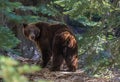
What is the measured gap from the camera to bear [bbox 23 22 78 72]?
696cm

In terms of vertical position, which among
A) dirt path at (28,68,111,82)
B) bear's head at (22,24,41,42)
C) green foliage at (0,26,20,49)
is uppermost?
green foliage at (0,26,20,49)

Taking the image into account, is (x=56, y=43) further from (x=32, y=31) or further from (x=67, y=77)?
(x=67, y=77)

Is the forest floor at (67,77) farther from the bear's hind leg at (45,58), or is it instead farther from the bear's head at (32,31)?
the bear's head at (32,31)

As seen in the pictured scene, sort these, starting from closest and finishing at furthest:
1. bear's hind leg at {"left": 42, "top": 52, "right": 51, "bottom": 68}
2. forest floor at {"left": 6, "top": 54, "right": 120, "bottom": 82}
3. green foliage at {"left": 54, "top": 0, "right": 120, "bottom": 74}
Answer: green foliage at {"left": 54, "top": 0, "right": 120, "bottom": 74}, forest floor at {"left": 6, "top": 54, "right": 120, "bottom": 82}, bear's hind leg at {"left": 42, "top": 52, "right": 51, "bottom": 68}

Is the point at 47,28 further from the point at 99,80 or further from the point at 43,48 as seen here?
the point at 99,80

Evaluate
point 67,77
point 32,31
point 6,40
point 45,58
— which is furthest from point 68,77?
point 6,40

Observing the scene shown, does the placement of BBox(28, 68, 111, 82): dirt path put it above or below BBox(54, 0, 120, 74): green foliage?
below

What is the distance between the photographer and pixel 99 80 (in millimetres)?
6004

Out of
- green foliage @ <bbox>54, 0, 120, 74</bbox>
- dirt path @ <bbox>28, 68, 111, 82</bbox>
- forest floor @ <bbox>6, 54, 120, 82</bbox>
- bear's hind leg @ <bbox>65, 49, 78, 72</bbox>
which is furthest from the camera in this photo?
bear's hind leg @ <bbox>65, 49, 78, 72</bbox>

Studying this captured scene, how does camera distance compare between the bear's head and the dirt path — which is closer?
the dirt path

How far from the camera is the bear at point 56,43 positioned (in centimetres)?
696

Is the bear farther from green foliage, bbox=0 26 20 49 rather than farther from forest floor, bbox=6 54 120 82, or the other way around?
green foliage, bbox=0 26 20 49

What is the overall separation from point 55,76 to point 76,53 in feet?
2.73

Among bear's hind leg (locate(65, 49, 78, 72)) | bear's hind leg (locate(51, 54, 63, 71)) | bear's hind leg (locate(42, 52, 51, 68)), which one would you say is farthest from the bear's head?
bear's hind leg (locate(65, 49, 78, 72))
